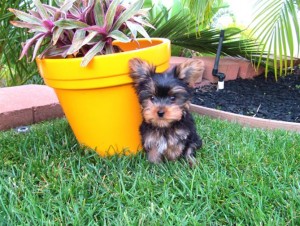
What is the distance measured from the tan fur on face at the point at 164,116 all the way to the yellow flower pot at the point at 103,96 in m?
0.27

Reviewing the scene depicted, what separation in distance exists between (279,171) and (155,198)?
82 centimetres

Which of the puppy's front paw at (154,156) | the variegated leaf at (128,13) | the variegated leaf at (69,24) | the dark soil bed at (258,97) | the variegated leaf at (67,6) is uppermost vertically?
the variegated leaf at (67,6)

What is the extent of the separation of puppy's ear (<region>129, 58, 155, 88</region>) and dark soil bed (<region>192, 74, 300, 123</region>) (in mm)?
1756

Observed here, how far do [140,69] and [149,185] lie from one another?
0.72 m

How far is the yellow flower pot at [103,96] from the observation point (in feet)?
8.63

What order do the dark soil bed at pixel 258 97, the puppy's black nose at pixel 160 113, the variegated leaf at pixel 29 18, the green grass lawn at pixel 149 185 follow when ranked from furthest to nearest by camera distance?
the dark soil bed at pixel 258 97
the variegated leaf at pixel 29 18
the puppy's black nose at pixel 160 113
the green grass lawn at pixel 149 185

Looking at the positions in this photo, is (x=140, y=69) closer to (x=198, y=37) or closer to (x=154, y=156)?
(x=154, y=156)

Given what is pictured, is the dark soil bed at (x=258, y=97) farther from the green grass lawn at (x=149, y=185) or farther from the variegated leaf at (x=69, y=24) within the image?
the variegated leaf at (x=69, y=24)

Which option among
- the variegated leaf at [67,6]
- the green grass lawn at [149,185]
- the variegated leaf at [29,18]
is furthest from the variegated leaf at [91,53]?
the green grass lawn at [149,185]

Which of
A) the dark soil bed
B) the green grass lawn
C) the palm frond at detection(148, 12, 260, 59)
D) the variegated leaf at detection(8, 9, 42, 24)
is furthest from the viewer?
the palm frond at detection(148, 12, 260, 59)

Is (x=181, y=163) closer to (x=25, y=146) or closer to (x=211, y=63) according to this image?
(x=25, y=146)

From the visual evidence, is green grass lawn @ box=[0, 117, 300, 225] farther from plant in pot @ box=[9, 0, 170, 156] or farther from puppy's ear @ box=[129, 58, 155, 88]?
puppy's ear @ box=[129, 58, 155, 88]

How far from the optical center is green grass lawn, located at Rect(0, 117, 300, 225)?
81.9 inches

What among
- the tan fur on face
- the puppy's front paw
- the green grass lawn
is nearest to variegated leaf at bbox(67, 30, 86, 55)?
the tan fur on face
